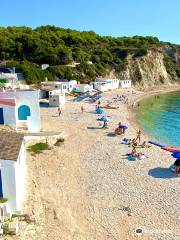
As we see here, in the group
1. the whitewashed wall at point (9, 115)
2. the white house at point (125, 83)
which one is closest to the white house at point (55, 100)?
the whitewashed wall at point (9, 115)

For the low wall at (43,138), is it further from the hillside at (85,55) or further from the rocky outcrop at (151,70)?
the rocky outcrop at (151,70)

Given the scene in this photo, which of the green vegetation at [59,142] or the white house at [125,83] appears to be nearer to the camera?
the green vegetation at [59,142]

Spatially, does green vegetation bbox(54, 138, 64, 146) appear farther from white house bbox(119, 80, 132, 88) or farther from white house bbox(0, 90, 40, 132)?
white house bbox(119, 80, 132, 88)

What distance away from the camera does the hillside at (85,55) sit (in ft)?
246

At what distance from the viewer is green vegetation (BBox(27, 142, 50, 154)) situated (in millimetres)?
24788

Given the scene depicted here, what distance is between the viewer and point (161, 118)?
47406mm

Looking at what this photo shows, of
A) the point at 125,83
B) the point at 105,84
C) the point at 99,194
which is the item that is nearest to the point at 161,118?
the point at 105,84

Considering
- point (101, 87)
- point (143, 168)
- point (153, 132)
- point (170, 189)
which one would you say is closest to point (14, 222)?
point (170, 189)

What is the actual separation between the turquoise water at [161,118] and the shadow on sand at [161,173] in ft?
32.7

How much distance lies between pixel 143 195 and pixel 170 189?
176cm

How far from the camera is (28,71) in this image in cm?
6431

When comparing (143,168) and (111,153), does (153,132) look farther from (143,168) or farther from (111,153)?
(143,168)

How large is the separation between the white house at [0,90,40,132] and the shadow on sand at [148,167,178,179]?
1068 centimetres

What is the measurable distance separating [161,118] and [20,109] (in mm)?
24587
